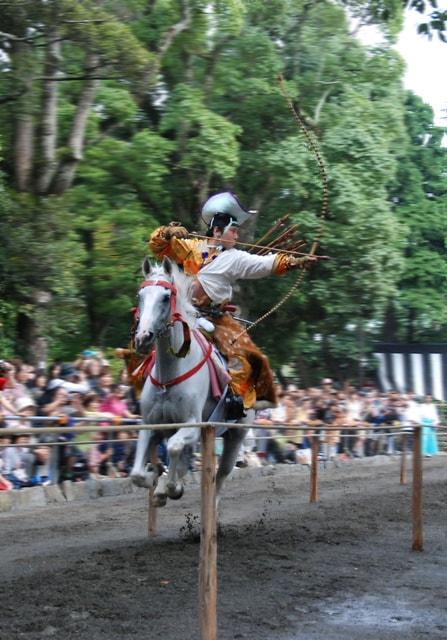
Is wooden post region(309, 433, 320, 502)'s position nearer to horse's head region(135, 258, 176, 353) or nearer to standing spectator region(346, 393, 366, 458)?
horse's head region(135, 258, 176, 353)

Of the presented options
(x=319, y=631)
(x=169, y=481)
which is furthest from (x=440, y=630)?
(x=169, y=481)

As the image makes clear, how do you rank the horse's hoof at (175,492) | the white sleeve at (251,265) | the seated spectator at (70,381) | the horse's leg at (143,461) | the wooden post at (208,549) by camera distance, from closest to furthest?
the wooden post at (208,549) < the horse's leg at (143,461) < the horse's hoof at (175,492) < the white sleeve at (251,265) < the seated spectator at (70,381)

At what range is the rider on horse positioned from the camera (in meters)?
9.11

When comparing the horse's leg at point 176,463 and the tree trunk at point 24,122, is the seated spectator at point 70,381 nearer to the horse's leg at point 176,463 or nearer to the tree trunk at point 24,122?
the horse's leg at point 176,463

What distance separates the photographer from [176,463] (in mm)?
8328

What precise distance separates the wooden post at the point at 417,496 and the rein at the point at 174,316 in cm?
228

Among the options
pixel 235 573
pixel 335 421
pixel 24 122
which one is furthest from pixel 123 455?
pixel 24 122

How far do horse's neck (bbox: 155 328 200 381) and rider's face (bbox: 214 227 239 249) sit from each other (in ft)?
3.90

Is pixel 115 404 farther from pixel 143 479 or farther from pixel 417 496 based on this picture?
pixel 143 479

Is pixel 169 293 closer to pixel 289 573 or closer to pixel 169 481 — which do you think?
pixel 169 481

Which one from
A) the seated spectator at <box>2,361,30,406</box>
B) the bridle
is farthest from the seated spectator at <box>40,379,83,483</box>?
the bridle

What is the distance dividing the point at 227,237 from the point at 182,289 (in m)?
1.12

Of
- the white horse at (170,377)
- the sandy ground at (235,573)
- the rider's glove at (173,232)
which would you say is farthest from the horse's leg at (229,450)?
the rider's glove at (173,232)

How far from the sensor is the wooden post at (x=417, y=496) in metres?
9.31
